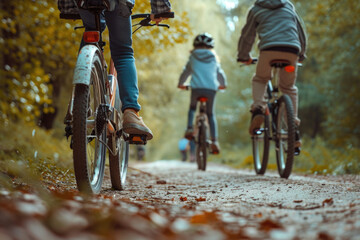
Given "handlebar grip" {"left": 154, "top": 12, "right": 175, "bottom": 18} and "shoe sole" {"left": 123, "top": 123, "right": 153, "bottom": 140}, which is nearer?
"shoe sole" {"left": 123, "top": 123, "right": 153, "bottom": 140}

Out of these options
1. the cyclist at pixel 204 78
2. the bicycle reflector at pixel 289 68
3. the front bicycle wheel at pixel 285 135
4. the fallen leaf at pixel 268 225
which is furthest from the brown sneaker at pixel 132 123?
the cyclist at pixel 204 78

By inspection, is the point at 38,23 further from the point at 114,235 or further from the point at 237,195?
the point at 114,235

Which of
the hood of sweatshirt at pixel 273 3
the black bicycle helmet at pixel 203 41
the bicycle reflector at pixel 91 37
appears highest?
the black bicycle helmet at pixel 203 41

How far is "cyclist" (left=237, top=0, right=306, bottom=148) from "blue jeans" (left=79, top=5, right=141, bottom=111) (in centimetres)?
217

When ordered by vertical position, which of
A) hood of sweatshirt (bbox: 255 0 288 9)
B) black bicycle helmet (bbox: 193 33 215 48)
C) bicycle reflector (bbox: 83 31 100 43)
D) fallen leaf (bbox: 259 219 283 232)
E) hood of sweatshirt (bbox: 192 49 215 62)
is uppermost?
black bicycle helmet (bbox: 193 33 215 48)

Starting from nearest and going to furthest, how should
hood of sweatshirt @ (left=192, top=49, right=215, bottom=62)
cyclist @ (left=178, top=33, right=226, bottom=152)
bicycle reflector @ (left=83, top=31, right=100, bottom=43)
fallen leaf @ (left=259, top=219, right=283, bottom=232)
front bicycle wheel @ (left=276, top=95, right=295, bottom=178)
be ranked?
fallen leaf @ (left=259, top=219, right=283, bottom=232) → bicycle reflector @ (left=83, top=31, right=100, bottom=43) → front bicycle wheel @ (left=276, top=95, right=295, bottom=178) → cyclist @ (left=178, top=33, right=226, bottom=152) → hood of sweatshirt @ (left=192, top=49, right=215, bottom=62)

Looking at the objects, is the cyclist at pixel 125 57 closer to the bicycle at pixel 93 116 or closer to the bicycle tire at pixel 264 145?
the bicycle at pixel 93 116

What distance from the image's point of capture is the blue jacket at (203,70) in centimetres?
764

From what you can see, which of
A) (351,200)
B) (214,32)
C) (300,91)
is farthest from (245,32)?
(214,32)

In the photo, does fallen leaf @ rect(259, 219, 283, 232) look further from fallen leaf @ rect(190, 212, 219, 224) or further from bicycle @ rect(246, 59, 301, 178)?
bicycle @ rect(246, 59, 301, 178)

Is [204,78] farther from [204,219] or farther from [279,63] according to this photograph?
[204,219]

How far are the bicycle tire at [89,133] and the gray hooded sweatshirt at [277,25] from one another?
2.37 meters

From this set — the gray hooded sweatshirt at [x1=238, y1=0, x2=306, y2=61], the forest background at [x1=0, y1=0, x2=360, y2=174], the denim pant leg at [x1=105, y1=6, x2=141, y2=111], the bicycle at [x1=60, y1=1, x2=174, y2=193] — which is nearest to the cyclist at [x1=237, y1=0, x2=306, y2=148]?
the gray hooded sweatshirt at [x1=238, y1=0, x2=306, y2=61]

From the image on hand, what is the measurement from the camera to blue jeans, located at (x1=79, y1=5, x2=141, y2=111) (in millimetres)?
2934
